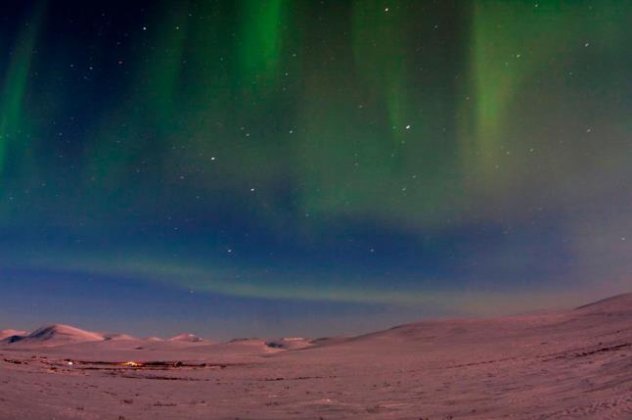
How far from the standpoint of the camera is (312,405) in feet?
57.9

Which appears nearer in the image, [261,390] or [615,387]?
[615,387]

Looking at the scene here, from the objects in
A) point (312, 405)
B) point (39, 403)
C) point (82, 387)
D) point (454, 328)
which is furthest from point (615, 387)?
point (454, 328)

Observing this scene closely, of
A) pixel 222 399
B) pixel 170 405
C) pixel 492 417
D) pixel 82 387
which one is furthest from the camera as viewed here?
pixel 82 387

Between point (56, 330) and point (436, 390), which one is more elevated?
point (56, 330)

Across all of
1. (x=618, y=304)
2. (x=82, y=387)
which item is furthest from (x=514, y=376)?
(x=618, y=304)

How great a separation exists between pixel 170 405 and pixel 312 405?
562 centimetres

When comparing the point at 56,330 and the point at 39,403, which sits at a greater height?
the point at 56,330

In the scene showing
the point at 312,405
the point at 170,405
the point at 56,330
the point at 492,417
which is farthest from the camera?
the point at 56,330

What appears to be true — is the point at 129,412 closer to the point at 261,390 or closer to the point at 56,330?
the point at 261,390

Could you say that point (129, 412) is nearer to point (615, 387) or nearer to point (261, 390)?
Answer: point (261, 390)

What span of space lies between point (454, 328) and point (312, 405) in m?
Answer: 61.8

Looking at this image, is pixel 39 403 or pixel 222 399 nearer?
pixel 39 403

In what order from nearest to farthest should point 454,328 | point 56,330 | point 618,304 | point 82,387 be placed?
point 82,387, point 618,304, point 454,328, point 56,330

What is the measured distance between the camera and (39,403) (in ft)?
52.6
